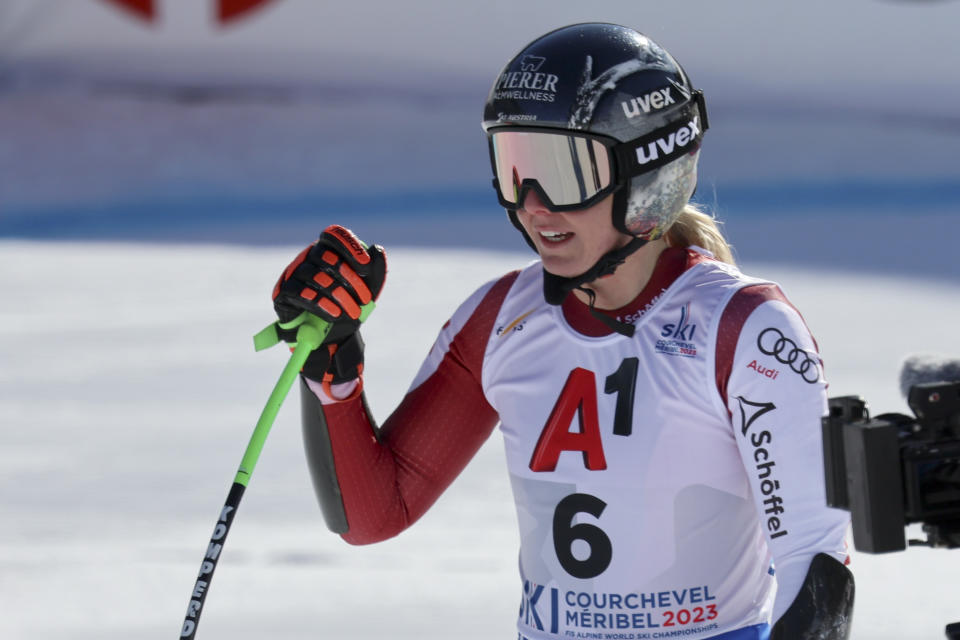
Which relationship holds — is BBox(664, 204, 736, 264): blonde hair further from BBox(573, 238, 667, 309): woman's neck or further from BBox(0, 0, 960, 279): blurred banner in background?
BBox(0, 0, 960, 279): blurred banner in background

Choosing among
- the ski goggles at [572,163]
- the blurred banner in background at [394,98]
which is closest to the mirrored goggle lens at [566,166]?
the ski goggles at [572,163]

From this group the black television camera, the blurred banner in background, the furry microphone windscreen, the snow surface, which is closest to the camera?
the black television camera

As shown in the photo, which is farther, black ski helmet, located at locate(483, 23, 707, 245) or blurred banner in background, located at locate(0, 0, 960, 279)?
blurred banner in background, located at locate(0, 0, 960, 279)

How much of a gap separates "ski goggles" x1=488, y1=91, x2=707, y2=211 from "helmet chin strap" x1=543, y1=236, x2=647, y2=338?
0.30ft

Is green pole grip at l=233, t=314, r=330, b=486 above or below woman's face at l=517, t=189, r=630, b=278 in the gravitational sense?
below

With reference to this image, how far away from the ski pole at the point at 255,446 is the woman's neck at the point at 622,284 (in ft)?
1.41

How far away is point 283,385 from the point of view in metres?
2.33

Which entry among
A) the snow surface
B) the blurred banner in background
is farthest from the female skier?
the blurred banner in background

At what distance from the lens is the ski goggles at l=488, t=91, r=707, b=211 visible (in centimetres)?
226

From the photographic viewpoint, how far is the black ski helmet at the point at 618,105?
226 centimetres

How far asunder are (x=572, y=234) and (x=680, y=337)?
0.23 meters

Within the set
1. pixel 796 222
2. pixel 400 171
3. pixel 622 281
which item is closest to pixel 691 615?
pixel 622 281

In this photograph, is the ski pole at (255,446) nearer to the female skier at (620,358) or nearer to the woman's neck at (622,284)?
the female skier at (620,358)

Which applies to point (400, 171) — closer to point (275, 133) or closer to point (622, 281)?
point (275, 133)
